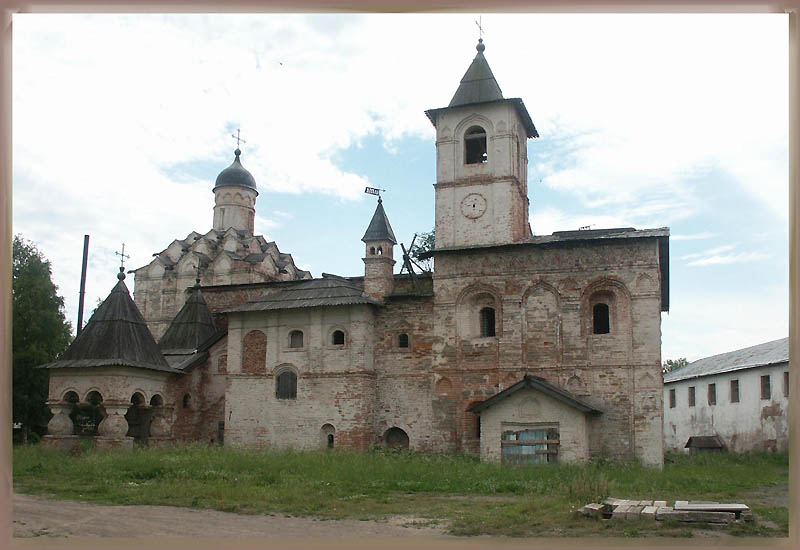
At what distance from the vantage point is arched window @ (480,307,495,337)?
74.3 ft

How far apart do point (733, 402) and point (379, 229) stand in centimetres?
1811

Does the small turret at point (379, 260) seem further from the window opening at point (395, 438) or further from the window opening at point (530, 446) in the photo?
the window opening at point (530, 446)

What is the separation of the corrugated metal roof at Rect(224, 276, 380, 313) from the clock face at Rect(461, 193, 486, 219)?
12.9 ft

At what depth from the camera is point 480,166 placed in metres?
23.4

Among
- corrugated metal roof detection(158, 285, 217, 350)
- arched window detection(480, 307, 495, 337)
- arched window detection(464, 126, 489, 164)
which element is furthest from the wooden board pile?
corrugated metal roof detection(158, 285, 217, 350)

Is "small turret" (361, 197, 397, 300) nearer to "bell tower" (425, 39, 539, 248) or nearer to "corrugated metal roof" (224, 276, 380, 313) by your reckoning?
"corrugated metal roof" (224, 276, 380, 313)

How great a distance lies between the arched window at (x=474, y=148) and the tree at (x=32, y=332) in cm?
1698

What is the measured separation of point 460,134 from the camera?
943 inches

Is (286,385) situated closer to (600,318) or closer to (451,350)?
(451,350)

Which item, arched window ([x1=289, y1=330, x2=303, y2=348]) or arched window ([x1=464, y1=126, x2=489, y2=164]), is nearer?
arched window ([x1=464, y1=126, x2=489, y2=164])

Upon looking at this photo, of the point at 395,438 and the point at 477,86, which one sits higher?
the point at 477,86

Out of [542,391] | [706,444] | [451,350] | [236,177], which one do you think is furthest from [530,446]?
[236,177]

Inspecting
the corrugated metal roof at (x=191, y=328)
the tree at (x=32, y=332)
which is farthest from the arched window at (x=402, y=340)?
the tree at (x=32, y=332)

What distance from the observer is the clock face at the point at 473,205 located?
76.0ft
